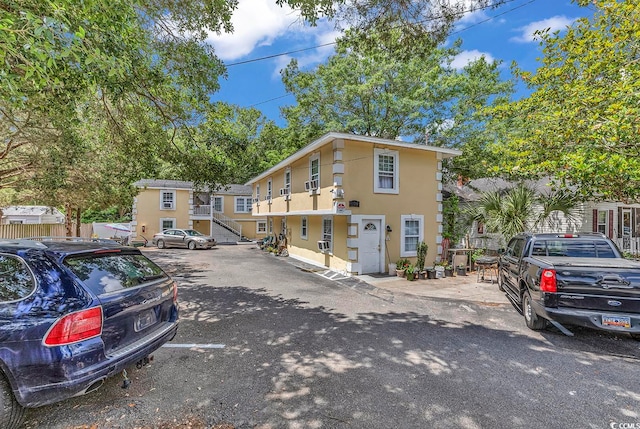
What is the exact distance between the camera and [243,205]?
93.9 ft

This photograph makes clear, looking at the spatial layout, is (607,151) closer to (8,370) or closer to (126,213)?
(8,370)

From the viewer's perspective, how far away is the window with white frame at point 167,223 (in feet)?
79.2

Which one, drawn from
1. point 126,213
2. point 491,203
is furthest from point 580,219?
point 126,213

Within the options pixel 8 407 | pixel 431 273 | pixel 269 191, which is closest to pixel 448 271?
pixel 431 273

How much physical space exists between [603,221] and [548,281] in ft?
47.1

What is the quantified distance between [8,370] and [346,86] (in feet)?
67.3

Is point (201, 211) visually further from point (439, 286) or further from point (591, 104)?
point (591, 104)

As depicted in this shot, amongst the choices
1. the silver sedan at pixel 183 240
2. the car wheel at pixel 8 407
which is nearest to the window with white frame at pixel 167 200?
the silver sedan at pixel 183 240

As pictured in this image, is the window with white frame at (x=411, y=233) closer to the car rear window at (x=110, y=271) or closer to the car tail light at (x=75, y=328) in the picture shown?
the car rear window at (x=110, y=271)

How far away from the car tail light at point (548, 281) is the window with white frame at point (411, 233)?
6983 mm

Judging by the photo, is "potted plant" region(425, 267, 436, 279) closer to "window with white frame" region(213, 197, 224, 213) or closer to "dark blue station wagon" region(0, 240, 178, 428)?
"dark blue station wagon" region(0, 240, 178, 428)

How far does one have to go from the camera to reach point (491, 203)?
38.5 ft

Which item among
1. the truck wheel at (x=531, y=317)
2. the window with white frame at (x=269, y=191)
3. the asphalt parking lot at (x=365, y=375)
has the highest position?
the window with white frame at (x=269, y=191)

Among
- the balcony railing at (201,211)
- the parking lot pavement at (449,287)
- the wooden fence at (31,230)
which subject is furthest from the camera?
the balcony railing at (201,211)
